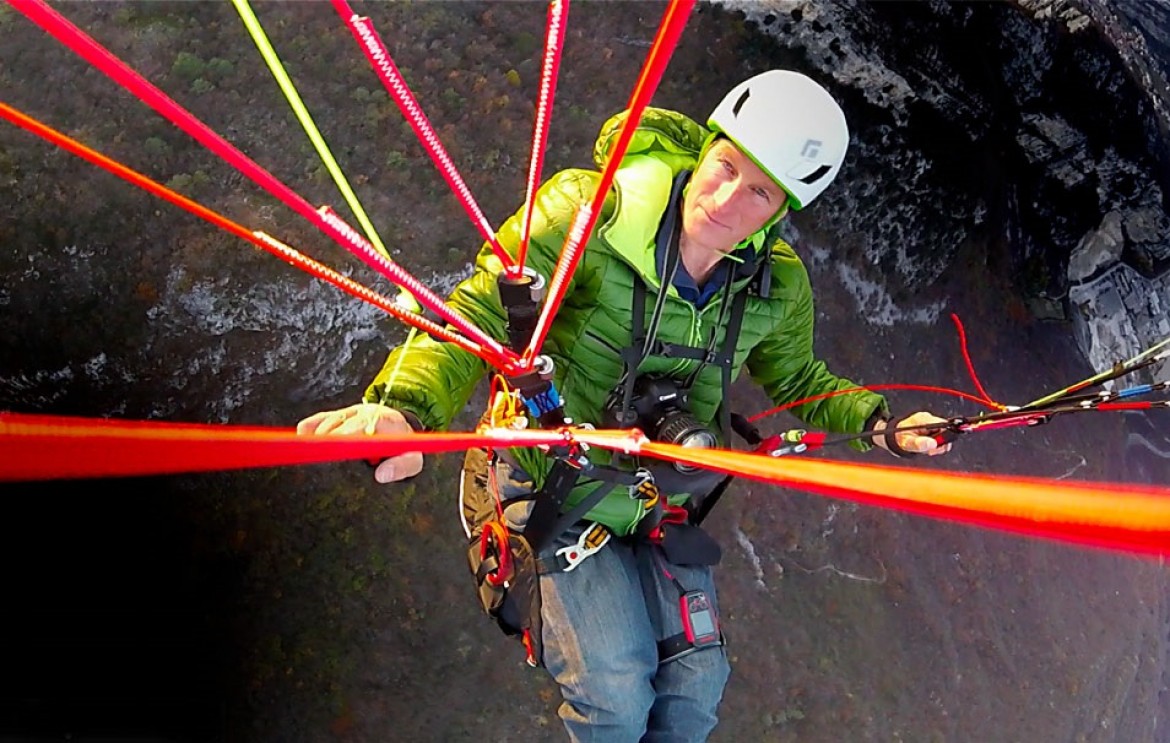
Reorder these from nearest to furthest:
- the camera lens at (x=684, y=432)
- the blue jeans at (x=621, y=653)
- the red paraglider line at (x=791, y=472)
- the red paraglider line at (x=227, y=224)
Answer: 1. the red paraglider line at (x=791, y=472)
2. the red paraglider line at (x=227, y=224)
3. the camera lens at (x=684, y=432)
4. the blue jeans at (x=621, y=653)

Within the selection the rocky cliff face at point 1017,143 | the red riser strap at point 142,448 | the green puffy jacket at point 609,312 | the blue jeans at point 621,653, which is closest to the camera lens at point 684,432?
the green puffy jacket at point 609,312

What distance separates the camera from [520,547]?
2.63 metres

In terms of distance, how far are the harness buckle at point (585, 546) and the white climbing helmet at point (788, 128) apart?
1.29 metres

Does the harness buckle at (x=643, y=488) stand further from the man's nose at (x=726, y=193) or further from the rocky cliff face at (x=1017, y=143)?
the rocky cliff face at (x=1017, y=143)

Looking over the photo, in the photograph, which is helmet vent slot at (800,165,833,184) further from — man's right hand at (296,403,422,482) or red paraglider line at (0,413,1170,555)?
man's right hand at (296,403,422,482)

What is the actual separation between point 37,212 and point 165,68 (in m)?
0.88

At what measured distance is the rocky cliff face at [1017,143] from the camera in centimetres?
446

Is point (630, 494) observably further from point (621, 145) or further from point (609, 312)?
point (621, 145)

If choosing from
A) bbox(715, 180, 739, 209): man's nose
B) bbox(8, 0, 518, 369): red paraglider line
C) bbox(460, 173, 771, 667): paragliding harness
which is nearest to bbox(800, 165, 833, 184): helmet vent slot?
bbox(715, 180, 739, 209): man's nose

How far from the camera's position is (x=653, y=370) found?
249 cm

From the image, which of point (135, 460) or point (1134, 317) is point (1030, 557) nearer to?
point (1134, 317)

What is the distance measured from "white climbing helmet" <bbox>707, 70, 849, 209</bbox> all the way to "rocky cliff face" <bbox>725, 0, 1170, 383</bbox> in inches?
114

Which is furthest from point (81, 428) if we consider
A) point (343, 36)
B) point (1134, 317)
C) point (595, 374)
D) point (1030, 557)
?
point (1134, 317)

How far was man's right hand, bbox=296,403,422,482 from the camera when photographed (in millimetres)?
1699
